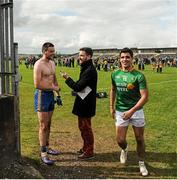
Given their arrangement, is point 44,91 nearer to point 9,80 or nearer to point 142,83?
point 9,80

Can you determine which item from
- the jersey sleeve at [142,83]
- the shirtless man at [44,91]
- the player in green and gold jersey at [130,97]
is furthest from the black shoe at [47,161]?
the jersey sleeve at [142,83]

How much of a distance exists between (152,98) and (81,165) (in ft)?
35.9

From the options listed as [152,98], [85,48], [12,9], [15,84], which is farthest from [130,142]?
[152,98]

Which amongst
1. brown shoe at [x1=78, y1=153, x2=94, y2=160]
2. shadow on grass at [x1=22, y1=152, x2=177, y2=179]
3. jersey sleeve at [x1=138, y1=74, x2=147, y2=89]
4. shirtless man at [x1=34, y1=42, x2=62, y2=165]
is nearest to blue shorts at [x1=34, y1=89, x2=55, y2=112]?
shirtless man at [x1=34, y1=42, x2=62, y2=165]

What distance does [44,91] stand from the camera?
718 cm

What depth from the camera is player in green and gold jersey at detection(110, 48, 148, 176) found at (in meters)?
6.46

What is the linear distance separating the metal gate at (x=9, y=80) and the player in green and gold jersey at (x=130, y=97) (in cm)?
169

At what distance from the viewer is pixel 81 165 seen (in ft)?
23.6

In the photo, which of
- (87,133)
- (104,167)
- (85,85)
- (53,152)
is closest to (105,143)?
(87,133)

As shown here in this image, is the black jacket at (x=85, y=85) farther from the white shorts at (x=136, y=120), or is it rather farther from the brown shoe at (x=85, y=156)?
the white shorts at (x=136, y=120)

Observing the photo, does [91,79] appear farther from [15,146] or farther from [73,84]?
[15,146]

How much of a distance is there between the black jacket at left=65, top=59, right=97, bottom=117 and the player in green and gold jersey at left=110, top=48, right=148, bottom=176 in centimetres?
73

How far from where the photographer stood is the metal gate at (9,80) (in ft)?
21.6

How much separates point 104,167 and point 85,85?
1.51 m
